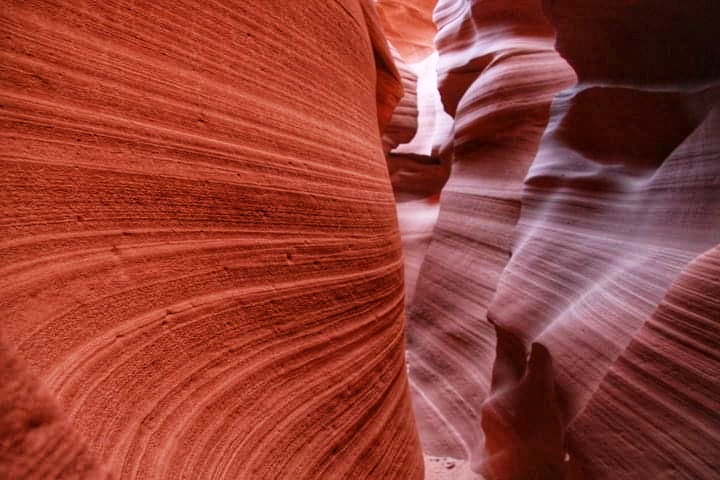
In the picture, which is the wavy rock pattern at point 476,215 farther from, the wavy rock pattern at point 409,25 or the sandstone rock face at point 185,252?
the wavy rock pattern at point 409,25

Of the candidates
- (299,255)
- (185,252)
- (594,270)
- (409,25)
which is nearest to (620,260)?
(594,270)

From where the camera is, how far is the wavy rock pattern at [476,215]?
9.34ft

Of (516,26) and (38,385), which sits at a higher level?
(516,26)

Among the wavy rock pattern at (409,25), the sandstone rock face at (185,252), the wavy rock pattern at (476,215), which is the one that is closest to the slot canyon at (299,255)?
the sandstone rock face at (185,252)

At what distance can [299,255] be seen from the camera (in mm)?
1023

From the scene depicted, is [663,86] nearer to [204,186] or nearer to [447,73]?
[204,186]

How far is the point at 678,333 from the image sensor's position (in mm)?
1212

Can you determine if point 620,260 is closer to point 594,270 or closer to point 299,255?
point 594,270

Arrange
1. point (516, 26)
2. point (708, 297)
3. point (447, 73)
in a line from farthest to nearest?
point (447, 73) < point (516, 26) < point (708, 297)

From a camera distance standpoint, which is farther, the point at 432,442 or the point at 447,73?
the point at 447,73

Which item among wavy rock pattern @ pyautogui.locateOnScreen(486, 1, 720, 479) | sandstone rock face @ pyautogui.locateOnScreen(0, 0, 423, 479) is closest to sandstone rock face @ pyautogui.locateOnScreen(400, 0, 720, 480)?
wavy rock pattern @ pyautogui.locateOnScreen(486, 1, 720, 479)

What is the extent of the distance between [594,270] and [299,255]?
1.40 m

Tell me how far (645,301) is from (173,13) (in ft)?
5.48

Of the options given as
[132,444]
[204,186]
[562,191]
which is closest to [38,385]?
[132,444]
